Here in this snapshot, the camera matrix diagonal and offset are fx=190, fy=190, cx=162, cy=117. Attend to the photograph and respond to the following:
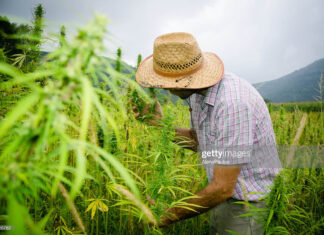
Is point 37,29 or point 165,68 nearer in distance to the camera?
point 37,29

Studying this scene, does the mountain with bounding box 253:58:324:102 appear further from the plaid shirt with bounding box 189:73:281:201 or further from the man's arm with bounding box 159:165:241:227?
the man's arm with bounding box 159:165:241:227

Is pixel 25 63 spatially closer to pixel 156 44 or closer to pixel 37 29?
pixel 37 29

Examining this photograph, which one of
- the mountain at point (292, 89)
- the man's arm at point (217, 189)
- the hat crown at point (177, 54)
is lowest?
the man's arm at point (217, 189)

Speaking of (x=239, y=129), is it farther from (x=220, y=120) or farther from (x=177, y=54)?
(x=177, y=54)

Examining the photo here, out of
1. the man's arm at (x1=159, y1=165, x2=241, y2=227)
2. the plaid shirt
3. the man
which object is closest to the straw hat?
the man

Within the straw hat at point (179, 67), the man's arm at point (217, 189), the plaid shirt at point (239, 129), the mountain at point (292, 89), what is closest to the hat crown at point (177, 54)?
the straw hat at point (179, 67)

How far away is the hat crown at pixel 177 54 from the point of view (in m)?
1.74

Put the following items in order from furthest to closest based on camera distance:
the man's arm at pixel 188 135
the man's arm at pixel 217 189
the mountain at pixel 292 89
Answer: the mountain at pixel 292 89
the man's arm at pixel 188 135
the man's arm at pixel 217 189

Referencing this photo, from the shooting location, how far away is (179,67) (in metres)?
1.75

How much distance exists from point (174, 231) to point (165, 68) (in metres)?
1.69

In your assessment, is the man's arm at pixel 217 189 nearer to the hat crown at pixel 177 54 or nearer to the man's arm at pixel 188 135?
the man's arm at pixel 188 135

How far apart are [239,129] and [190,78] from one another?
63cm

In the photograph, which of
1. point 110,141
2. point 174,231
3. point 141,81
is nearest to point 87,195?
point 110,141

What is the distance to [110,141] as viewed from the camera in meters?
1.43
